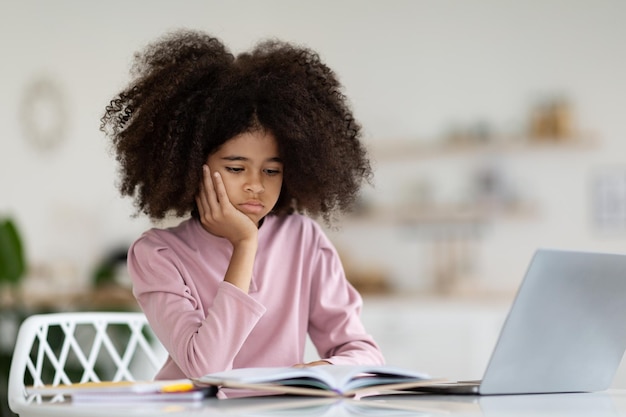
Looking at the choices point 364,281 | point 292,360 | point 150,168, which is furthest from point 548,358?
point 364,281

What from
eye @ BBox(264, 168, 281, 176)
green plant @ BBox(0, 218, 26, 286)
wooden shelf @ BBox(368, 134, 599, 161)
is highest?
eye @ BBox(264, 168, 281, 176)

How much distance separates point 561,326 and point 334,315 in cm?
55

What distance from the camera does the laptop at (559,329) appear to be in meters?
1.04

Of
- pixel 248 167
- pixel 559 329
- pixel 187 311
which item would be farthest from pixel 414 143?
pixel 559 329

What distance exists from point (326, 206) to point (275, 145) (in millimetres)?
193

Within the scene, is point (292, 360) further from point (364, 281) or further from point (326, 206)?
point (364, 281)

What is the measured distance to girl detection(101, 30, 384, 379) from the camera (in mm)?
1462

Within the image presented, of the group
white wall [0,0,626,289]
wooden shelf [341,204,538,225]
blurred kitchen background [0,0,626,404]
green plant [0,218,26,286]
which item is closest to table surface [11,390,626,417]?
green plant [0,218,26,286]

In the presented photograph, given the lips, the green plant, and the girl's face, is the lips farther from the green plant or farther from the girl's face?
the green plant

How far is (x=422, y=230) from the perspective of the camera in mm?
5246

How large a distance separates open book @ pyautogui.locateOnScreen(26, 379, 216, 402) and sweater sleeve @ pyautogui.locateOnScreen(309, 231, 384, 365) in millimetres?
520

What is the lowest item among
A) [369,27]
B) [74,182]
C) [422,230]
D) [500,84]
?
[422,230]

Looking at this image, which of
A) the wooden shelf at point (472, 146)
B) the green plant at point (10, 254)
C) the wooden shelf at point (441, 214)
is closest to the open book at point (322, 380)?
the green plant at point (10, 254)

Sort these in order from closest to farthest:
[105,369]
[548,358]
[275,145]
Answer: [548,358] < [275,145] < [105,369]
